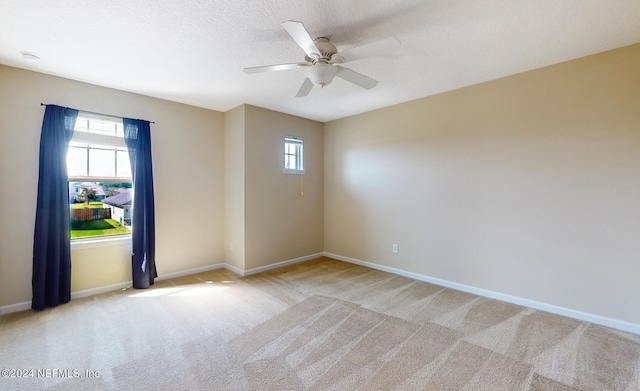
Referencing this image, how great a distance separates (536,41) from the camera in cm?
241

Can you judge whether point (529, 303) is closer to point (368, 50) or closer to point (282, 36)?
point (368, 50)

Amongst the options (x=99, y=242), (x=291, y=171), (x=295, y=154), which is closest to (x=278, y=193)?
(x=291, y=171)

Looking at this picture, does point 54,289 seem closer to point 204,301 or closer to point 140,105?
point 204,301

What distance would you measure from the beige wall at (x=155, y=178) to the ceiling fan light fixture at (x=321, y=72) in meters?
2.68

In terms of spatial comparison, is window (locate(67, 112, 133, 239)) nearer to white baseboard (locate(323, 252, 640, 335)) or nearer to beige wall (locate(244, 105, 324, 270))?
beige wall (locate(244, 105, 324, 270))

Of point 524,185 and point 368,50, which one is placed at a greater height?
point 368,50

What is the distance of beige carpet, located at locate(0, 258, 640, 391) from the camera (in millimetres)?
1903

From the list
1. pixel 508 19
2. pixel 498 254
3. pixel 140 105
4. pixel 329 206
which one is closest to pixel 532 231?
pixel 498 254

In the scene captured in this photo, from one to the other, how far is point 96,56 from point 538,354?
475cm

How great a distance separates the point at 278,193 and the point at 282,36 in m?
2.69

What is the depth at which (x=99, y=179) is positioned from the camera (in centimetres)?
348

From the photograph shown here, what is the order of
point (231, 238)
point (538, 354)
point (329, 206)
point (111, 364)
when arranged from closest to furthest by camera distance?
point (111, 364) → point (538, 354) → point (231, 238) → point (329, 206)

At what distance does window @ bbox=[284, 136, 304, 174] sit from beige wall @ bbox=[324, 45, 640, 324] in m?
1.23

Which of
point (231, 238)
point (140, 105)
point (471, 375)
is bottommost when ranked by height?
point (471, 375)
